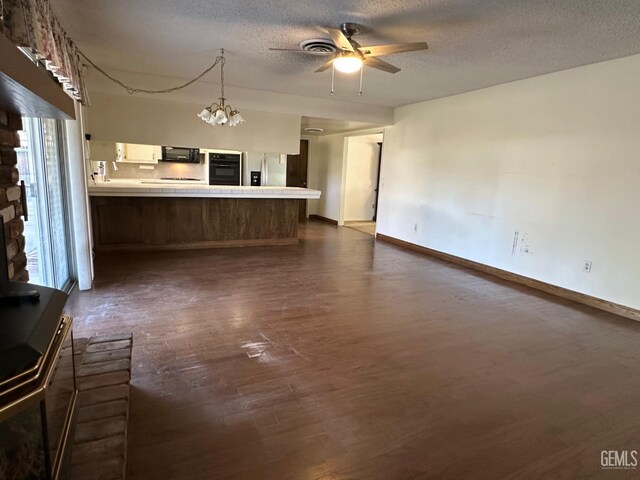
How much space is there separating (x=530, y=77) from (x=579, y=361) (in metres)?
3.34

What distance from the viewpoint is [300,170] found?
30.2ft

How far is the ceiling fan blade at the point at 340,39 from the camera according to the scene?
8.81 feet

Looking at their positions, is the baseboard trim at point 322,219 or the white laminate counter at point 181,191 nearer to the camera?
the white laminate counter at point 181,191

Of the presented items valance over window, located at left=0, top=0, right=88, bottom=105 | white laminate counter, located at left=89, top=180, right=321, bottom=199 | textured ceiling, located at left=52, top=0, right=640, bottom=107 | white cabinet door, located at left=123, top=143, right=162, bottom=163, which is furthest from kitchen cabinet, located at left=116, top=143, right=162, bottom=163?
valance over window, located at left=0, top=0, right=88, bottom=105

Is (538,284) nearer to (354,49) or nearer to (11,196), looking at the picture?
(354,49)

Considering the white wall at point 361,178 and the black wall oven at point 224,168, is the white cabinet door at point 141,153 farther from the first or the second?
the white wall at point 361,178

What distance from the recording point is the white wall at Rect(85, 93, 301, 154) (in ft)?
16.4

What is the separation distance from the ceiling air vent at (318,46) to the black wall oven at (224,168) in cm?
315

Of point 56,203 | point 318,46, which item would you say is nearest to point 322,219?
point 318,46

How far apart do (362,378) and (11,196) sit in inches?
82.7

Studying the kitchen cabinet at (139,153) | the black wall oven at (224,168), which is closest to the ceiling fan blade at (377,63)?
the black wall oven at (224,168)

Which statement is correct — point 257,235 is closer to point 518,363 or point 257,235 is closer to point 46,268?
point 46,268

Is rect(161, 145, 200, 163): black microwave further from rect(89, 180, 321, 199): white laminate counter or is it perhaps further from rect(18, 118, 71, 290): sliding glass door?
rect(18, 118, 71, 290): sliding glass door

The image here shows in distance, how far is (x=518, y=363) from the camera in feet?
8.39
